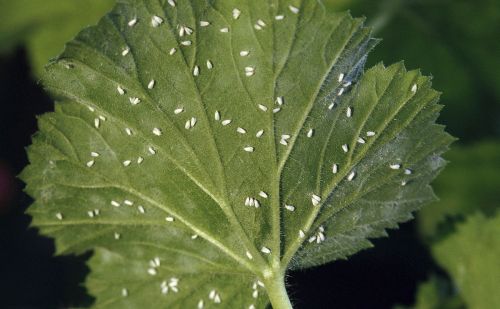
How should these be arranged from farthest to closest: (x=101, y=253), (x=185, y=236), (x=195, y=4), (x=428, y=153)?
(x=101, y=253) → (x=185, y=236) → (x=428, y=153) → (x=195, y=4)

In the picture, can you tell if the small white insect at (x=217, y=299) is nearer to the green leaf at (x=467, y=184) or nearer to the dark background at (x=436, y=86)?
the dark background at (x=436, y=86)

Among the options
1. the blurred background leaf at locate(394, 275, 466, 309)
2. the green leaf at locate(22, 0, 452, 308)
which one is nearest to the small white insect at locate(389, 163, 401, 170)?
the green leaf at locate(22, 0, 452, 308)

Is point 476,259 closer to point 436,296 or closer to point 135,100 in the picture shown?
point 436,296

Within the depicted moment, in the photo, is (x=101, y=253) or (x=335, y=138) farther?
(x=101, y=253)

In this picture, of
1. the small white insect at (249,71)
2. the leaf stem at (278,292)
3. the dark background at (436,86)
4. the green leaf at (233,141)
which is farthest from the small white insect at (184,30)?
the dark background at (436,86)

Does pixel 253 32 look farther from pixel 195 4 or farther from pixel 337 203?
pixel 337 203

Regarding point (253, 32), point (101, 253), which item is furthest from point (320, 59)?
point (101, 253)
